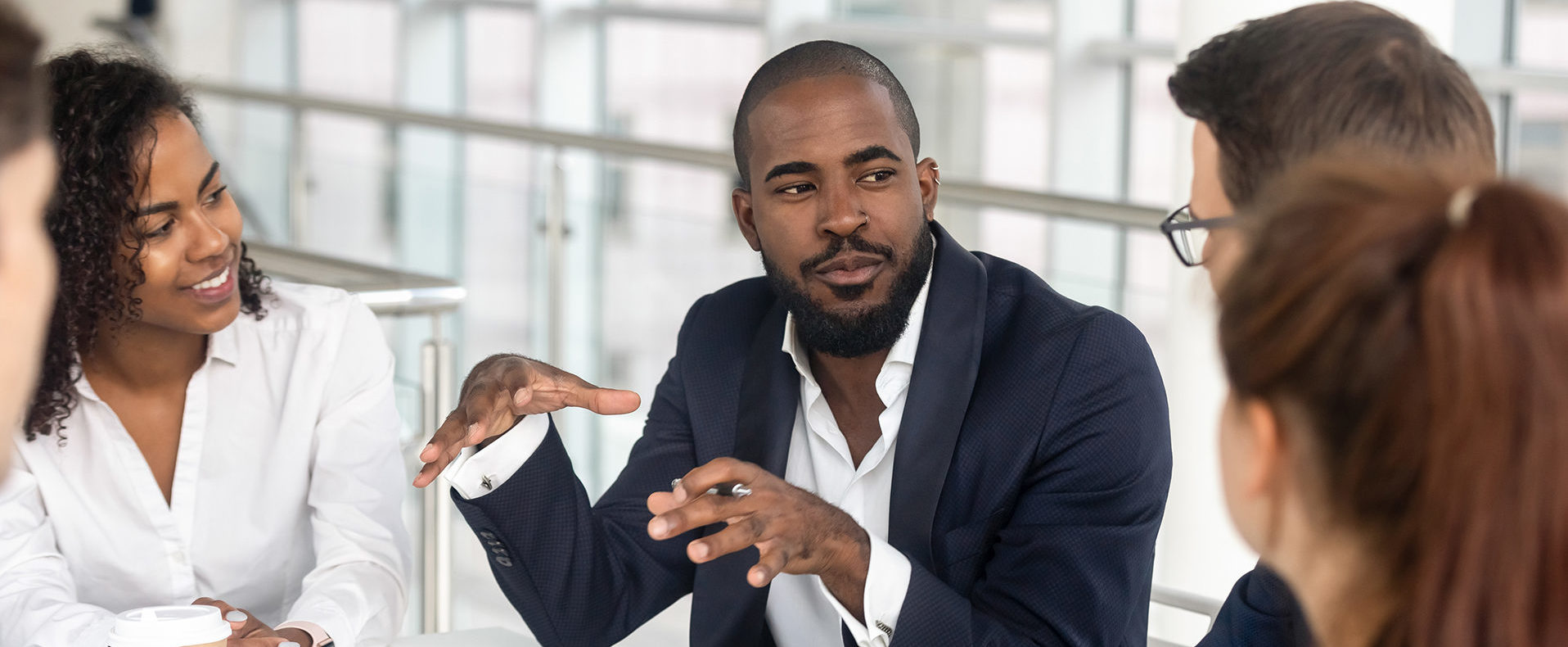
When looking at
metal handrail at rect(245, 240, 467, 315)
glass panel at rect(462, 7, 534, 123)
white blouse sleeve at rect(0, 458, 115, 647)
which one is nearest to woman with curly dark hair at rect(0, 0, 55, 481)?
white blouse sleeve at rect(0, 458, 115, 647)

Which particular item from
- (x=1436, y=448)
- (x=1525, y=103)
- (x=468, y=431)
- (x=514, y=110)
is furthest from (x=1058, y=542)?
(x=514, y=110)

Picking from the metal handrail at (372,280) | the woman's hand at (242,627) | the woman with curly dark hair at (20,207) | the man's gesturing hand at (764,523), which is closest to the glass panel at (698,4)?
the metal handrail at (372,280)

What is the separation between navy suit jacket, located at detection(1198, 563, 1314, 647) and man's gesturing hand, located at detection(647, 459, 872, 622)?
0.33m

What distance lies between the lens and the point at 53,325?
1732 mm

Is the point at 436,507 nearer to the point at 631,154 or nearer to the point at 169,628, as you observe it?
the point at 169,628

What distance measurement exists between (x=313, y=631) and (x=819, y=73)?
0.80 m

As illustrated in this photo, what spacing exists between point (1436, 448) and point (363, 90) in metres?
6.97

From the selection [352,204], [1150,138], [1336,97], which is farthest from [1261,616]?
[352,204]

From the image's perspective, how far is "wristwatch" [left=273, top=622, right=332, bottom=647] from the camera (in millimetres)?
1568

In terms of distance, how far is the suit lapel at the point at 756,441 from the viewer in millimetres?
1634

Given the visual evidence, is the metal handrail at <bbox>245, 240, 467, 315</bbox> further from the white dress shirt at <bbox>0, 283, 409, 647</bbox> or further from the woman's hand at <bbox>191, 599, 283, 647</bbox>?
the woman's hand at <bbox>191, 599, 283, 647</bbox>

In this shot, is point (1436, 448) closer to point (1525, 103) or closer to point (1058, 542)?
point (1058, 542)

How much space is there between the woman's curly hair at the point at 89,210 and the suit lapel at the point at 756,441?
0.69 metres

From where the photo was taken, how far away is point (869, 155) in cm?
164
